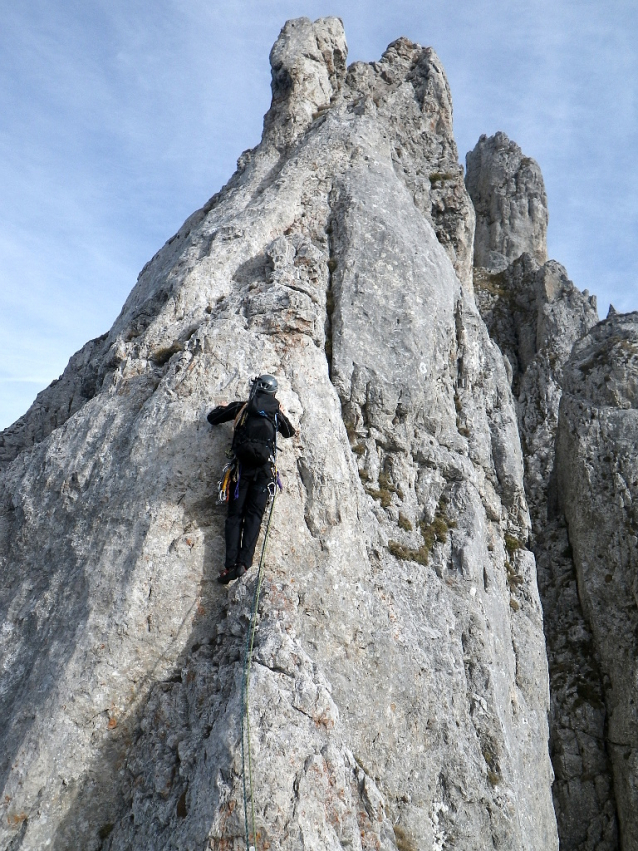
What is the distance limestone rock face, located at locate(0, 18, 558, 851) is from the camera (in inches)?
349

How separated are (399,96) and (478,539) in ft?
65.1

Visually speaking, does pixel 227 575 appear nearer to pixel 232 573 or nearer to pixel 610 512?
pixel 232 573

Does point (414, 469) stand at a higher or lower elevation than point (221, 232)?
lower

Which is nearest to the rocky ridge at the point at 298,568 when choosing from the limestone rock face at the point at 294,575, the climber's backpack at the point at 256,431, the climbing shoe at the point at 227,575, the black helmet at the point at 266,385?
the limestone rock face at the point at 294,575

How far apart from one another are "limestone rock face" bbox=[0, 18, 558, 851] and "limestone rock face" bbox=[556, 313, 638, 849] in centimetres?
339

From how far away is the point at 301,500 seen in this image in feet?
38.6

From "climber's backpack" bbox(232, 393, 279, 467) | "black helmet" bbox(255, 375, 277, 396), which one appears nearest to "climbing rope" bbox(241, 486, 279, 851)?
"climber's backpack" bbox(232, 393, 279, 467)

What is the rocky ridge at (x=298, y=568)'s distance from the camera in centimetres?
891

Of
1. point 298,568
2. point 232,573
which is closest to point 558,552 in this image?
point 298,568

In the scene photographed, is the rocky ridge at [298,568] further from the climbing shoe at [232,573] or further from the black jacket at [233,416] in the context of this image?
the black jacket at [233,416]

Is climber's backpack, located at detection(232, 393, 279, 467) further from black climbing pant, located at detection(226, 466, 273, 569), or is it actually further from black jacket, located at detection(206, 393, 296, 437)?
black climbing pant, located at detection(226, 466, 273, 569)

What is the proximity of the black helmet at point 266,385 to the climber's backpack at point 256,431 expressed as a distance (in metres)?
0.08

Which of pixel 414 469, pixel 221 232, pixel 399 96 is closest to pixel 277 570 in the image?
pixel 414 469

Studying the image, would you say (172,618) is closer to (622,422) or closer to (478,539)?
(478,539)
